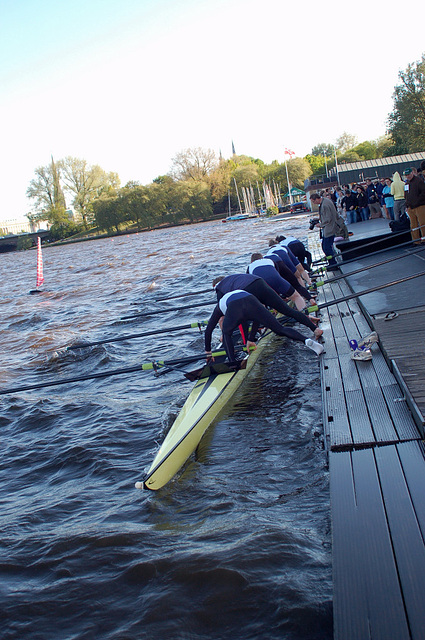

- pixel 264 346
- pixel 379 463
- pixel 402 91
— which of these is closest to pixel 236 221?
pixel 402 91

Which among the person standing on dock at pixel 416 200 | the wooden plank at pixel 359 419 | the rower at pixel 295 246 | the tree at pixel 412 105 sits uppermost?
the tree at pixel 412 105

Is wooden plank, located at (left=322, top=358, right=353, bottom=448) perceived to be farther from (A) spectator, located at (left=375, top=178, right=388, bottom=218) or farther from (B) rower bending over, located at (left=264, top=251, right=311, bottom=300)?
(A) spectator, located at (left=375, top=178, right=388, bottom=218)

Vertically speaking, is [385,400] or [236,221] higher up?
[236,221]

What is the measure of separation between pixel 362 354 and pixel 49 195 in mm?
109960

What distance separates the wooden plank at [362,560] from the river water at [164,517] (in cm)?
Answer: 37

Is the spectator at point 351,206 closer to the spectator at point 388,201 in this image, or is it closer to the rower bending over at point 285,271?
the spectator at point 388,201

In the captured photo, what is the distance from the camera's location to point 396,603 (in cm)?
307

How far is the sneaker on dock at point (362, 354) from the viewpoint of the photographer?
6709mm

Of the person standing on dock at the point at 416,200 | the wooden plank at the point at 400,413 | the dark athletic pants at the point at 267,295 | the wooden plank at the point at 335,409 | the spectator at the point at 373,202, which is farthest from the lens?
the spectator at the point at 373,202

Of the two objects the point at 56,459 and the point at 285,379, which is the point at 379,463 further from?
the point at 56,459

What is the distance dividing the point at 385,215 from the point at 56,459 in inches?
676

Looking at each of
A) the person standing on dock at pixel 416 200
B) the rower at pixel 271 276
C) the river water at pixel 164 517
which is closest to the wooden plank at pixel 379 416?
the river water at pixel 164 517

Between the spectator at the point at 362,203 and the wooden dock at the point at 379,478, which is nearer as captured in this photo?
the wooden dock at the point at 379,478

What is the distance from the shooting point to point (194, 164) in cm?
10619
